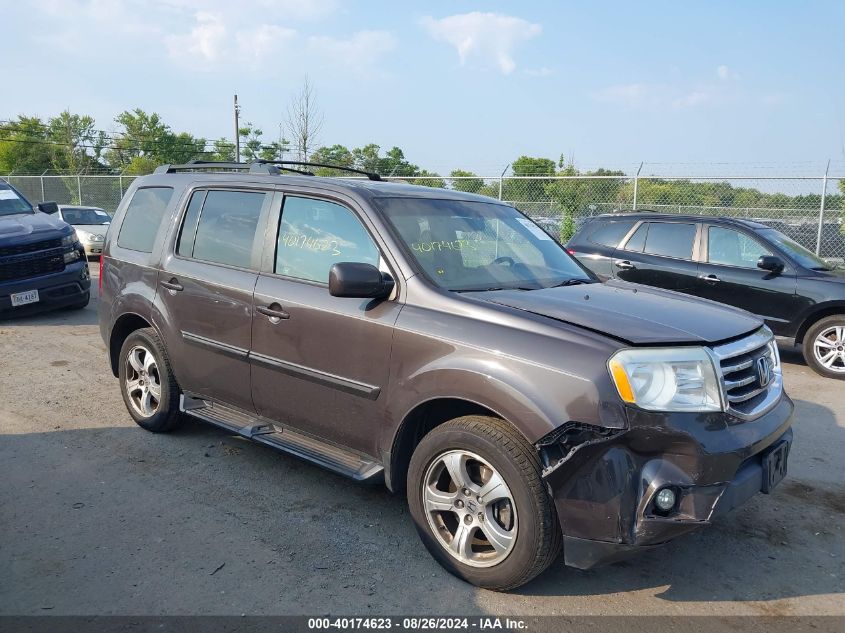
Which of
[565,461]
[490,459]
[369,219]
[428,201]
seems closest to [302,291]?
[369,219]

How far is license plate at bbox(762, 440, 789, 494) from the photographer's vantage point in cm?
303

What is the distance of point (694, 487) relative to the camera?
276 centimetres

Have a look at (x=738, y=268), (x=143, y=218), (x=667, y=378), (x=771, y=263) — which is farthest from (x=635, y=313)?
(x=738, y=268)

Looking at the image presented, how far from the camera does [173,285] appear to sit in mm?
4695

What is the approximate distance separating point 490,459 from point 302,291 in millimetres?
1533

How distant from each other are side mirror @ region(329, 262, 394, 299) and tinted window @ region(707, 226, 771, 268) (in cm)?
598

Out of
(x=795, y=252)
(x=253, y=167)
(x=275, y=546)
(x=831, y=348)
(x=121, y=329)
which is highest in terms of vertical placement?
(x=253, y=167)

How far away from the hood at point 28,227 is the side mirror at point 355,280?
276 inches

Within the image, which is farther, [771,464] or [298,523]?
[298,523]

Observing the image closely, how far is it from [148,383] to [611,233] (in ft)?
20.0

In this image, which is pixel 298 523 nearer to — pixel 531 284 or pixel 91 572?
pixel 91 572

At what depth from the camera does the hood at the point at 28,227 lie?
870 cm

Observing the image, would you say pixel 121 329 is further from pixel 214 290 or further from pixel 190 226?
pixel 214 290

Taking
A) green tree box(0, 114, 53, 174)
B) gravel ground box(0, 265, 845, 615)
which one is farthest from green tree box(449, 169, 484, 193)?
green tree box(0, 114, 53, 174)
